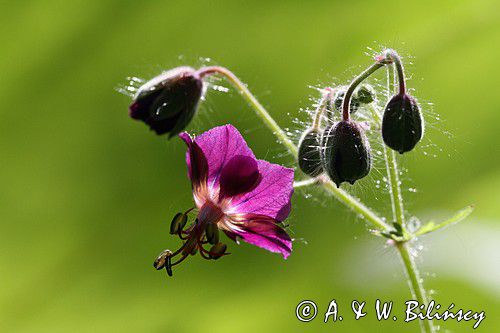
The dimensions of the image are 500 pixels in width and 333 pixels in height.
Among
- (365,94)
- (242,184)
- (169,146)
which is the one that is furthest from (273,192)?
(169,146)

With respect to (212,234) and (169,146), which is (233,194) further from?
(169,146)

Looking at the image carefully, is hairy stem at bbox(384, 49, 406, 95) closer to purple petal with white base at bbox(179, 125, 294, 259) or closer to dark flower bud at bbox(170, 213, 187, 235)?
purple petal with white base at bbox(179, 125, 294, 259)

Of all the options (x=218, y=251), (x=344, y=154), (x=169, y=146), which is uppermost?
(x=169, y=146)

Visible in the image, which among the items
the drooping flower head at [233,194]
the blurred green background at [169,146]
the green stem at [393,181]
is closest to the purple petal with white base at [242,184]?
the drooping flower head at [233,194]

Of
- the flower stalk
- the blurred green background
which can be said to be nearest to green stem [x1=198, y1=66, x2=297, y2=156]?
the flower stalk

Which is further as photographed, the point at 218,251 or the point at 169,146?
the point at 169,146

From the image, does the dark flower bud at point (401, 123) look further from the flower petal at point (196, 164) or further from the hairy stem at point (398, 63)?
the flower petal at point (196, 164)

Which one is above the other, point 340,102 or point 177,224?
point 340,102

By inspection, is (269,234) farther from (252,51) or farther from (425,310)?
(252,51)

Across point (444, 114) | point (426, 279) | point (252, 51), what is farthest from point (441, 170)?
point (252, 51)
